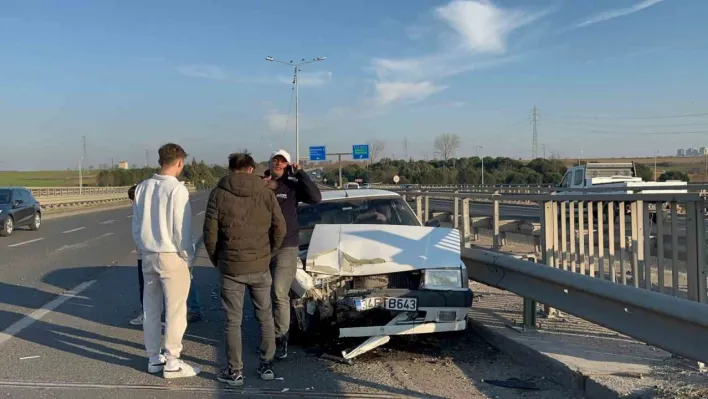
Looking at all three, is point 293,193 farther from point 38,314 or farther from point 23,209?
point 23,209

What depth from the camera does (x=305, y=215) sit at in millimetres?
7629

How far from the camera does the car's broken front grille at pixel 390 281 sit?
19.8ft

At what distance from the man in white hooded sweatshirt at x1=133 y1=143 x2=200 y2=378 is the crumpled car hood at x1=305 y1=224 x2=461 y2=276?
1285mm

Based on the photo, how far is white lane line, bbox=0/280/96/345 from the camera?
6875mm

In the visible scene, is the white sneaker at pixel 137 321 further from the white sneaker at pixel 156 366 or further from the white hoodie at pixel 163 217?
the white hoodie at pixel 163 217

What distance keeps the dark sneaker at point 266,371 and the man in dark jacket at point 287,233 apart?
1.78 ft

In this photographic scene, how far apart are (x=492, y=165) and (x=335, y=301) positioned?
241 feet

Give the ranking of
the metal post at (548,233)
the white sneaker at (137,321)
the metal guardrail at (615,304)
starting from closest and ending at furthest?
the metal guardrail at (615,304) < the metal post at (548,233) < the white sneaker at (137,321)

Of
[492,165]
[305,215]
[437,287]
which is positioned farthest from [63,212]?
[492,165]

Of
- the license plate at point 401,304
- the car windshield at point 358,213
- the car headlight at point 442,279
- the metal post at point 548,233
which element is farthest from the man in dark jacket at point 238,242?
the metal post at point 548,233

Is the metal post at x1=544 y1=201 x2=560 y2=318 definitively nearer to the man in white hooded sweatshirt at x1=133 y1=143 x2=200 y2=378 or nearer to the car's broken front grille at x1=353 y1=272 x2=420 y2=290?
the car's broken front grille at x1=353 y1=272 x2=420 y2=290

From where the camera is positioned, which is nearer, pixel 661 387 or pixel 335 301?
pixel 661 387

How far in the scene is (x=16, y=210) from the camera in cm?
2077

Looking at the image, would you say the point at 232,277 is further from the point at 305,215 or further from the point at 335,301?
the point at 305,215
